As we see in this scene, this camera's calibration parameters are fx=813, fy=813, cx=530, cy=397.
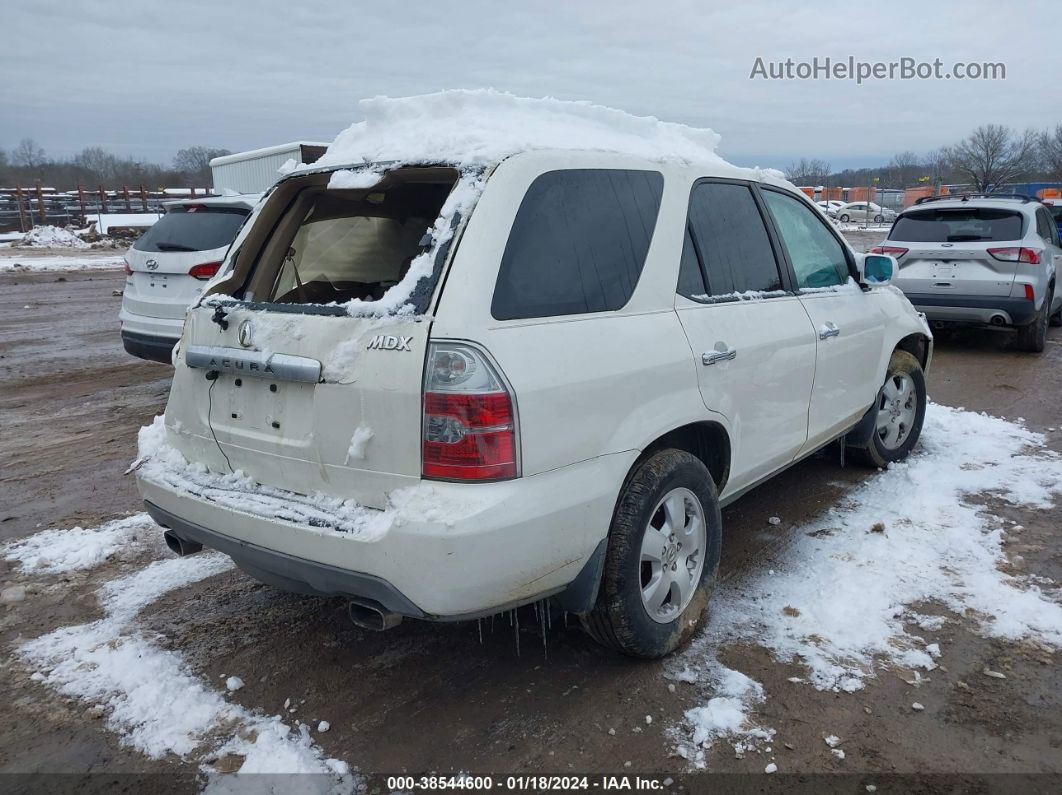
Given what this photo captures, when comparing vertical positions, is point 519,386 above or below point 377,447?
above

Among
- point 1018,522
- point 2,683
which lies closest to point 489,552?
point 2,683

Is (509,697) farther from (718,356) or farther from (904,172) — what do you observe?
(904,172)

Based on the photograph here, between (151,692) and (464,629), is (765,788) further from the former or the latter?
(151,692)

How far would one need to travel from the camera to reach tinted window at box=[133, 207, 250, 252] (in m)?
7.15

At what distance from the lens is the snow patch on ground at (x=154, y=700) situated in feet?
8.71

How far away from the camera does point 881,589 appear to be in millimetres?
3730

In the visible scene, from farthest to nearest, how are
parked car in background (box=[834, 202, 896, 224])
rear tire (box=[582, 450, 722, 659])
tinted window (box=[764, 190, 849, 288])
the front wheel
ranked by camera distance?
parked car in background (box=[834, 202, 896, 224]), the front wheel, tinted window (box=[764, 190, 849, 288]), rear tire (box=[582, 450, 722, 659])

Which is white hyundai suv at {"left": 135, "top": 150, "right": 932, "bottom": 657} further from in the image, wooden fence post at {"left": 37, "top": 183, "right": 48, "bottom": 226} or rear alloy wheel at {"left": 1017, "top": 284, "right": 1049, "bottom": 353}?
wooden fence post at {"left": 37, "top": 183, "right": 48, "bottom": 226}

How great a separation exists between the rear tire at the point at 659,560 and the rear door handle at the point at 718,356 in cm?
38

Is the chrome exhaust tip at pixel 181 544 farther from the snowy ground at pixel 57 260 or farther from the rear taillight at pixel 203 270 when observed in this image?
the snowy ground at pixel 57 260

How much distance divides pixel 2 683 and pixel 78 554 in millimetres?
1139

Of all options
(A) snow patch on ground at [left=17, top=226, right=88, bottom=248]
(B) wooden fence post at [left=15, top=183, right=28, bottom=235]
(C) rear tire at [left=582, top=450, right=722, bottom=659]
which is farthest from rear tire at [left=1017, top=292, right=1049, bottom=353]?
(B) wooden fence post at [left=15, top=183, right=28, bottom=235]

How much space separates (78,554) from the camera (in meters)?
4.17

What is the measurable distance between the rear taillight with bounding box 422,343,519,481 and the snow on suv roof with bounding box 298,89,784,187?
79cm
